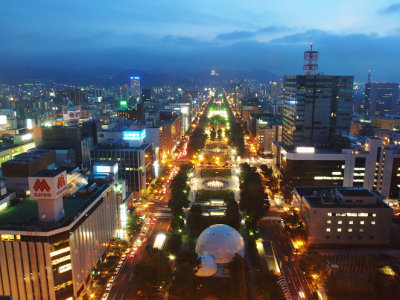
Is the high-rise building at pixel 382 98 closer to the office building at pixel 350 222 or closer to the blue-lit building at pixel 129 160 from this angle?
the office building at pixel 350 222

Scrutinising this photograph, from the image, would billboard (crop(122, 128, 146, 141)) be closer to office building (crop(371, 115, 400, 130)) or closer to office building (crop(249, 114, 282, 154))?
office building (crop(249, 114, 282, 154))

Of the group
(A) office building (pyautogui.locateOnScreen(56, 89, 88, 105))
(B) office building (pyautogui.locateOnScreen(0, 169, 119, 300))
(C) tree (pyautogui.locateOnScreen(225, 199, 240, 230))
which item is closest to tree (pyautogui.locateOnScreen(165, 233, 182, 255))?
(B) office building (pyautogui.locateOnScreen(0, 169, 119, 300))

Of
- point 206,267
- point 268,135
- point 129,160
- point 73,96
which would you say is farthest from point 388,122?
point 73,96

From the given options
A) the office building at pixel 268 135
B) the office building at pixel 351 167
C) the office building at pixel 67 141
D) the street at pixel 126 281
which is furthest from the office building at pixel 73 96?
the street at pixel 126 281

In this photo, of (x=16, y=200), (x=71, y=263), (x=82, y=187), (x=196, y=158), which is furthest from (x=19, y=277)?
(x=196, y=158)

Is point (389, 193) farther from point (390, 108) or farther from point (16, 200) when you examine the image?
point (390, 108)

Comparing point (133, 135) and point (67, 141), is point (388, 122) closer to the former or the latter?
point (133, 135)
